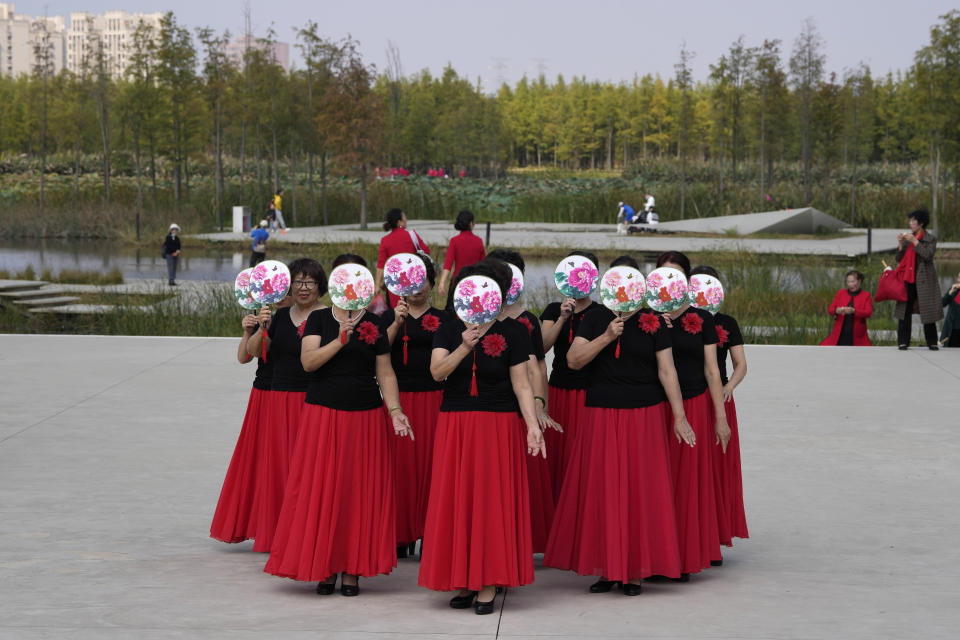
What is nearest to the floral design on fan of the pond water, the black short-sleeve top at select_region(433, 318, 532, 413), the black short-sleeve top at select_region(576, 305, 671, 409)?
the black short-sleeve top at select_region(576, 305, 671, 409)

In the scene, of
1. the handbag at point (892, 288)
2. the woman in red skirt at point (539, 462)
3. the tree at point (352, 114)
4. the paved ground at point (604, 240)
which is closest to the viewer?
the woman in red skirt at point (539, 462)

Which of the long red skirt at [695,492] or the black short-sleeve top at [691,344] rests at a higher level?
the black short-sleeve top at [691,344]

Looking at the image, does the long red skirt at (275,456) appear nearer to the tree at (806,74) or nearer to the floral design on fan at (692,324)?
the floral design on fan at (692,324)

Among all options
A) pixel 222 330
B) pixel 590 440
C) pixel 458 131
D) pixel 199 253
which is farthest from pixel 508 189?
pixel 590 440

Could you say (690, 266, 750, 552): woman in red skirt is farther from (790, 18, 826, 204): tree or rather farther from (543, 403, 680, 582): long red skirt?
(790, 18, 826, 204): tree

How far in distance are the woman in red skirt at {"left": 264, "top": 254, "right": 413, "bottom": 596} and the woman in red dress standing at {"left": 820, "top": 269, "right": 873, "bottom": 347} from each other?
9.56 metres

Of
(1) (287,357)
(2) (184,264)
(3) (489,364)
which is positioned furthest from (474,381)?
(2) (184,264)

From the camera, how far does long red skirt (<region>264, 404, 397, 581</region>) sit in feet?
18.8

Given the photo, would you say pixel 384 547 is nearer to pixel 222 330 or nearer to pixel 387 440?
pixel 387 440

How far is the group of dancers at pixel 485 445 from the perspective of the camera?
5594mm

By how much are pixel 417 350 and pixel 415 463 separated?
0.60m

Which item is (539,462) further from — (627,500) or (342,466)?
(342,466)

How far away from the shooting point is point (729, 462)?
662cm

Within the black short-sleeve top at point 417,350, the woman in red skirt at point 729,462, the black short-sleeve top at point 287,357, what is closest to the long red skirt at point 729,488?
the woman in red skirt at point 729,462
